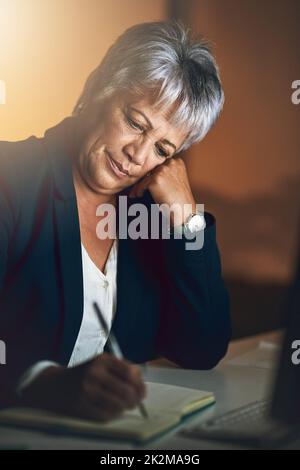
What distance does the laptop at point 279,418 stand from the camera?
1055 millimetres

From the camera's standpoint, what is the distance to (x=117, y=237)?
62.5 inches

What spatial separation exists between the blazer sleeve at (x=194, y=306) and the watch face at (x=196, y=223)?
0.02 meters

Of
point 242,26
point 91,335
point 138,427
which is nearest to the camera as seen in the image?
point 138,427

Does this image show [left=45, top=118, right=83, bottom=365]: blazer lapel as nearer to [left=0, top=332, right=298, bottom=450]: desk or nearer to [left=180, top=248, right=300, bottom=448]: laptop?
[left=0, top=332, right=298, bottom=450]: desk

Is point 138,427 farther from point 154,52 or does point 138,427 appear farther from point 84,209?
point 154,52

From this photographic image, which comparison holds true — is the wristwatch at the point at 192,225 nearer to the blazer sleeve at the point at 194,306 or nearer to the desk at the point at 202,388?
the blazer sleeve at the point at 194,306

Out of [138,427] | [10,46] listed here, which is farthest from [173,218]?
[138,427]

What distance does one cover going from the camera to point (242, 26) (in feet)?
5.72

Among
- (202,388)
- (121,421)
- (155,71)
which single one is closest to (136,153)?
(155,71)

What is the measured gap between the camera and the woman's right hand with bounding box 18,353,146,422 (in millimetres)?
1066

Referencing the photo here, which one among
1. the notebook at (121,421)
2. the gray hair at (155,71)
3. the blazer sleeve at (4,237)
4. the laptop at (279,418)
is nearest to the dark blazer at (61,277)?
the blazer sleeve at (4,237)

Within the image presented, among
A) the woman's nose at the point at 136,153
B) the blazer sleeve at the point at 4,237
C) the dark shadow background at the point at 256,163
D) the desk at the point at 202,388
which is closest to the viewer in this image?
the desk at the point at 202,388

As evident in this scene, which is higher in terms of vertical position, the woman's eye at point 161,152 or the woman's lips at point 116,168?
the woman's eye at point 161,152

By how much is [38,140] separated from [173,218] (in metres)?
0.35
